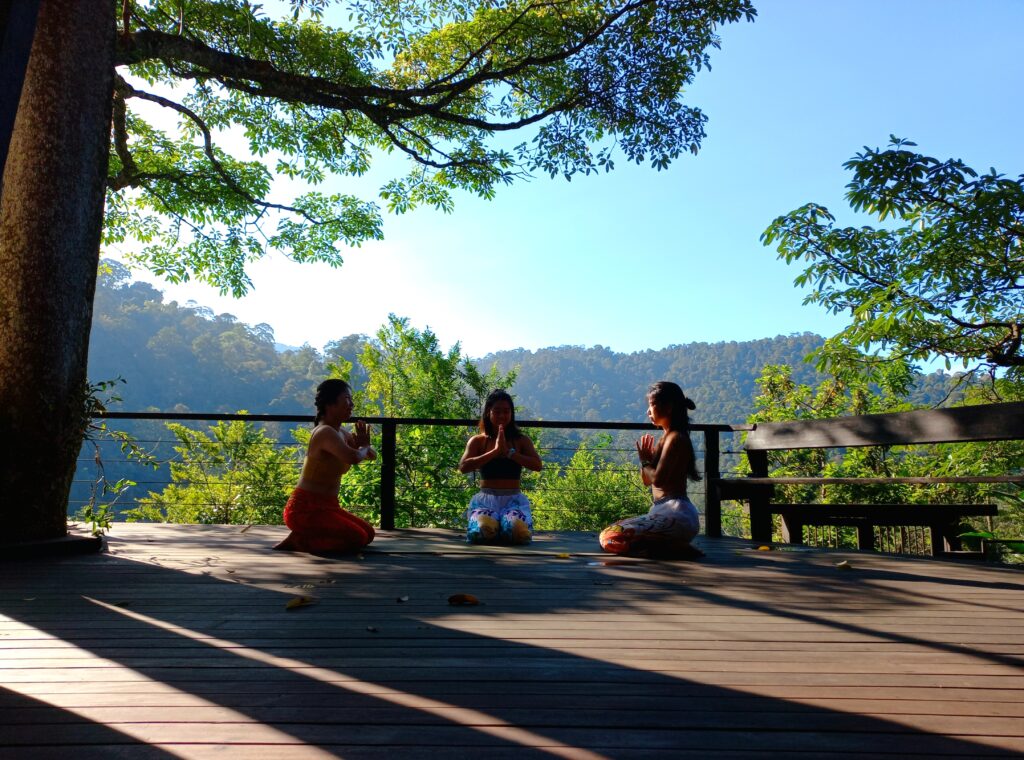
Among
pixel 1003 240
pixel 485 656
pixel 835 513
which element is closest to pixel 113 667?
pixel 485 656

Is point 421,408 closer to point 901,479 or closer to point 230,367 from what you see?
point 901,479

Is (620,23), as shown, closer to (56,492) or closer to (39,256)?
(39,256)

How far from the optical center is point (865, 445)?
438 centimetres

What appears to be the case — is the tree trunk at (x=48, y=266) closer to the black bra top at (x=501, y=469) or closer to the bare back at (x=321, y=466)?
the bare back at (x=321, y=466)

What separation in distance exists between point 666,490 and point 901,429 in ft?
4.86

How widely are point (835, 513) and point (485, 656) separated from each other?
470cm

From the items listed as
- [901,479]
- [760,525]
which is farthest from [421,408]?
[901,479]

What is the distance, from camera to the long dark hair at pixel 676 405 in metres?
3.91

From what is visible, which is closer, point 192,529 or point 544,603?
point 544,603

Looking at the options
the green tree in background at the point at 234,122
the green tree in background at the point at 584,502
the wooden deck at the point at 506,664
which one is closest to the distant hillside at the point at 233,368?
the green tree in background at the point at 584,502

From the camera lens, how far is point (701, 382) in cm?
10638

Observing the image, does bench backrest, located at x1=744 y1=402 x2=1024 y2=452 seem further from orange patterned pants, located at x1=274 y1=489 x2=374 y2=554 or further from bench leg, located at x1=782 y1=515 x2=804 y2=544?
orange patterned pants, located at x1=274 y1=489 x2=374 y2=554

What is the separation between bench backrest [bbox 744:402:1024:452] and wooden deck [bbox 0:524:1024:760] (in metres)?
0.75

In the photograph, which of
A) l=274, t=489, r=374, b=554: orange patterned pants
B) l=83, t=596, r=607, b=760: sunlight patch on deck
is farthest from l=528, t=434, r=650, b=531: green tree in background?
l=83, t=596, r=607, b=760: sunlight patch on deck
